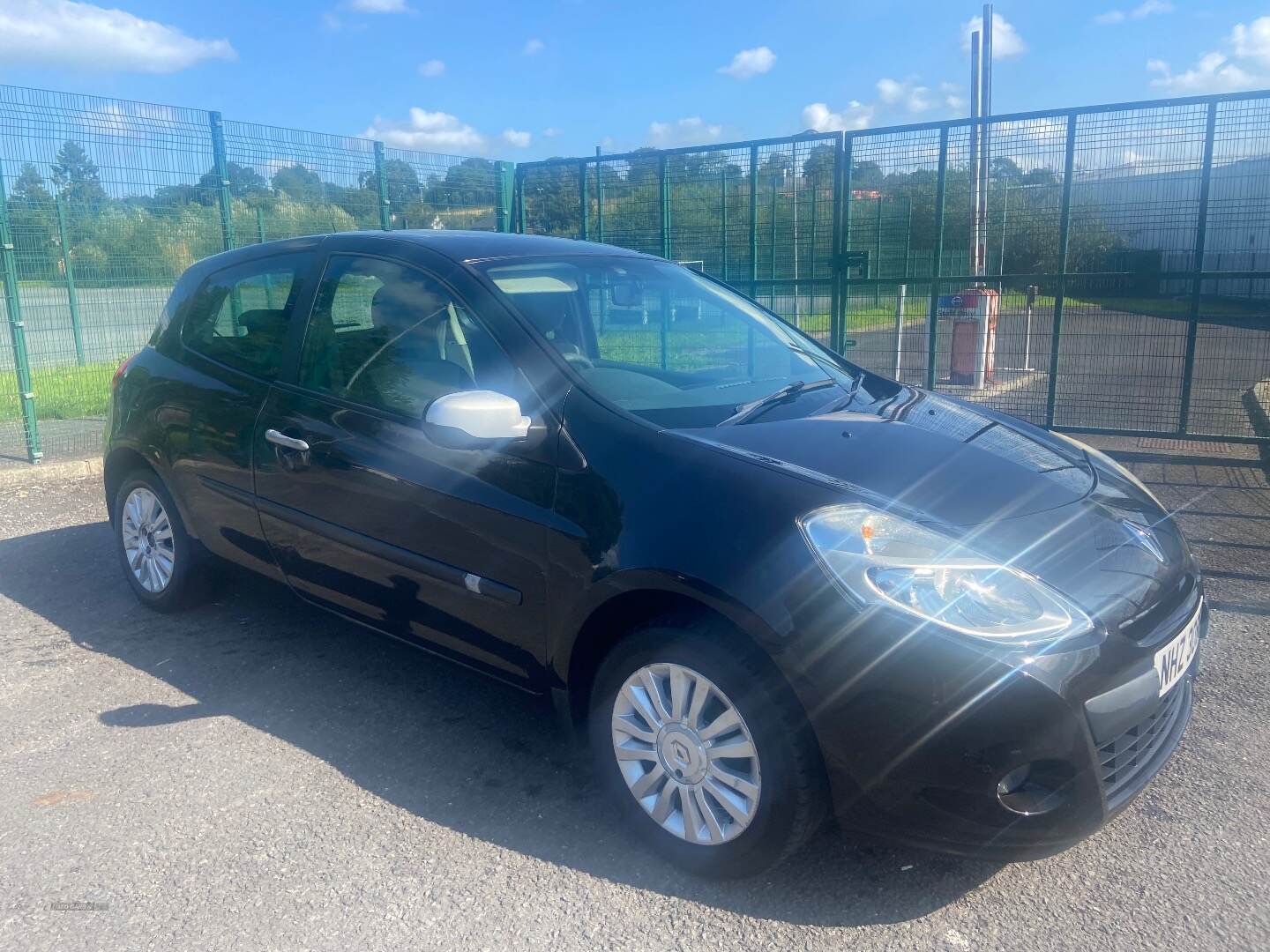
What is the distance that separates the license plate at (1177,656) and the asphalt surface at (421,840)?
0.54m

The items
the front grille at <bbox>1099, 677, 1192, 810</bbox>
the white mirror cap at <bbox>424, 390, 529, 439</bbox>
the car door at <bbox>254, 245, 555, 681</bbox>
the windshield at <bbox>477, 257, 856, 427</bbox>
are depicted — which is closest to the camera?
the front grille at <bbox>1099, 677, 1192, 810</bbox>

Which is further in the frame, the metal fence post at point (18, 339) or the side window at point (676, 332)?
the metal fence post at point (18, 339)

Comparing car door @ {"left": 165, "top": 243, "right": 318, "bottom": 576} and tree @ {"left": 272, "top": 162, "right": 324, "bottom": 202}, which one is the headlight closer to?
car door @ {"left": 165, "top": 243, "right": 318, "bottom": 576}

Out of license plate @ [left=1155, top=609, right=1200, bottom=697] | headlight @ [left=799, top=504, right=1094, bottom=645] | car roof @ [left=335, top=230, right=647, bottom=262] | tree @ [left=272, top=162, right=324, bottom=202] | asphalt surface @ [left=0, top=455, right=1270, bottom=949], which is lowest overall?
asphalt surface @ [left=0, top=455, right=1270, bottom=949]

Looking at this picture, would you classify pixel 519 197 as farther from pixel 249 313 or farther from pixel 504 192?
pixel 249 313

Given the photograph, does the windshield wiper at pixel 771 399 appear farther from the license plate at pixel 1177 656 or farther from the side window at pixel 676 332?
the license plate at pixel 1177 656

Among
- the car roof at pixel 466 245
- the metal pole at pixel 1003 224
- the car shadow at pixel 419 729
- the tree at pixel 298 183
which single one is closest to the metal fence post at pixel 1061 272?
the metal pole at pixel 1003 224

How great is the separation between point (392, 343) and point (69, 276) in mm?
6235

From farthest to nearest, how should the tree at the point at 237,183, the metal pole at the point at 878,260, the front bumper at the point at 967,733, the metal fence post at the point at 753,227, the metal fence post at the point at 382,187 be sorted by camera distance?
the metal fence post at the point at 382,187
the metal fence post at the point at 753,227
the tree at the point at 237,183
the metal pole at the point at 878,260
the front bumper at the point at 967,733

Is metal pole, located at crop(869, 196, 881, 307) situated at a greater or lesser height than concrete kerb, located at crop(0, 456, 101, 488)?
greater

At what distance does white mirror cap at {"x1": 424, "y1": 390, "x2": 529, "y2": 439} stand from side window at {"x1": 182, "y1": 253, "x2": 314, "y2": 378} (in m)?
1.34

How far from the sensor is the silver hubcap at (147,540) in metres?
4.59

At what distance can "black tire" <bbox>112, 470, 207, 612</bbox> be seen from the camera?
176 inches

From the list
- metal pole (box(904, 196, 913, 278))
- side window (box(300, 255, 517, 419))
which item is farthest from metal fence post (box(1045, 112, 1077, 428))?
side window (box(300, 255, 517, 419))
